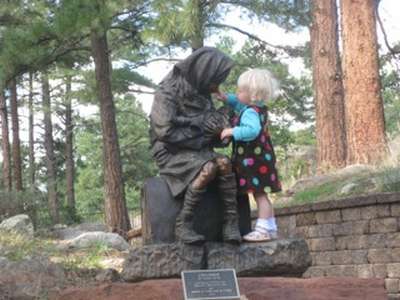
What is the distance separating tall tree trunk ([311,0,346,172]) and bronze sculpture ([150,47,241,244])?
8.70 metres

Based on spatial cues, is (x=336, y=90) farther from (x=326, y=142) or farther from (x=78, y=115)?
(x=78, y=115)

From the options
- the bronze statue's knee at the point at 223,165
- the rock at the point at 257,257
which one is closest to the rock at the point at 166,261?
the rock at the point at 257,257

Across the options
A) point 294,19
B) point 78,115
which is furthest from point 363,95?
point 78,115

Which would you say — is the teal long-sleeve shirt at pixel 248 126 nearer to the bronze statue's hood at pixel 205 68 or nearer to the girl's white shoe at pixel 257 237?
the bronze statue's hood at pixel 205 68

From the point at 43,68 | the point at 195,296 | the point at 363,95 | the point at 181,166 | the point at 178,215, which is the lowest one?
the point at 195,296

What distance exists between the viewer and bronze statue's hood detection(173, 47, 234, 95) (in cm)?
521

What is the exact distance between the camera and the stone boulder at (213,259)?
15.8 feet

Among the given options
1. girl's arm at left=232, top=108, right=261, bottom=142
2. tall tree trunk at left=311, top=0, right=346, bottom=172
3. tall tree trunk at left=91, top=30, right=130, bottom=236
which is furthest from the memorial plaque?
tall tree trunk at left=91, top=30, right=130, bottom=236

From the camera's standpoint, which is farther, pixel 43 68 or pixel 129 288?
pixel 43 68

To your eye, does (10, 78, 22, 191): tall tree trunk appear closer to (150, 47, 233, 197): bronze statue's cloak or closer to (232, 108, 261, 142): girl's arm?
(150, 47, 233, 197): bronze statue's cloak

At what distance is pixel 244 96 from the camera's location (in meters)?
5.12

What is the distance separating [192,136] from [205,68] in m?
0.49

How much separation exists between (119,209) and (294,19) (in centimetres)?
499

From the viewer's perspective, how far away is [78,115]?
32.2m
